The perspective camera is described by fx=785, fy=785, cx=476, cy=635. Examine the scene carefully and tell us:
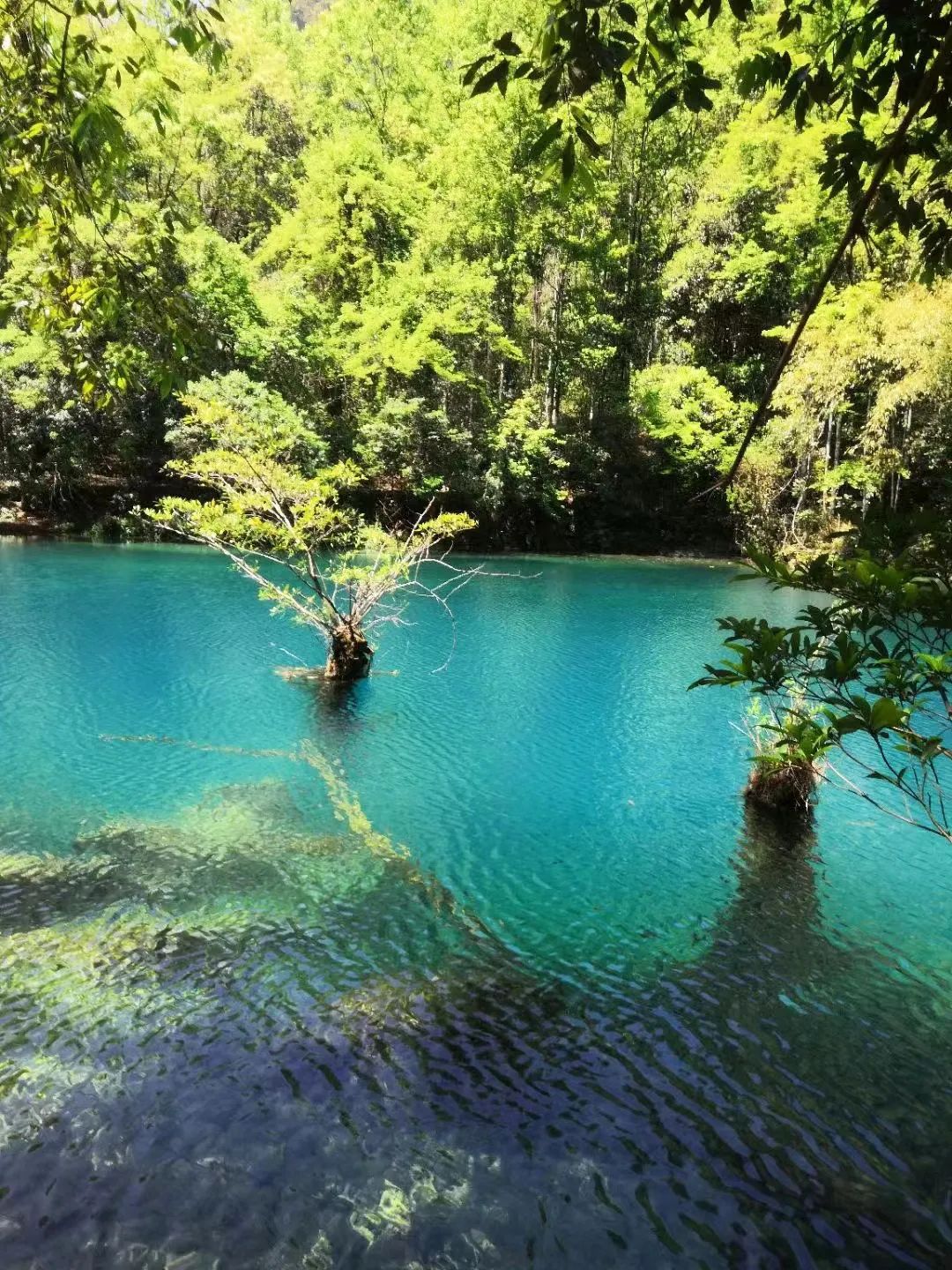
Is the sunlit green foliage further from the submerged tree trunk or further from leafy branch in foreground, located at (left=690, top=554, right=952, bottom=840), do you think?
leafy branch in foreground, located at (left=690, top=554, right=952, bottom=840)

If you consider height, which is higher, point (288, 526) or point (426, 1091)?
point (288, 526)

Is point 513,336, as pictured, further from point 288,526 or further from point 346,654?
point 288,526

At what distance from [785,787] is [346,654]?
238 inches

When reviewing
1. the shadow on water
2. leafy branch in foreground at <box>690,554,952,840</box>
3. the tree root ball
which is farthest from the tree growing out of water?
leafy branch in foreground at <box>690,554,952,840</box>

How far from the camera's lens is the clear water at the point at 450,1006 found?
9.63ft

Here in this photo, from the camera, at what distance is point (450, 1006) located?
13.9 feet

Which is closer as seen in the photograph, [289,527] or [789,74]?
[789,74]

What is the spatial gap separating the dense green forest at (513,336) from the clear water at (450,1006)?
57.2 feet

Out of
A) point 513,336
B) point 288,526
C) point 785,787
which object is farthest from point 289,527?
point 513,336

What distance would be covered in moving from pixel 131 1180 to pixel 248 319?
27.0 m

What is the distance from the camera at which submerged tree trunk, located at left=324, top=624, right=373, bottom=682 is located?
10.8 metres

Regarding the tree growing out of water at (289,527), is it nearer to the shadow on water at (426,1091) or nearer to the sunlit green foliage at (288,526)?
the sunlit green foliage at (288,526)

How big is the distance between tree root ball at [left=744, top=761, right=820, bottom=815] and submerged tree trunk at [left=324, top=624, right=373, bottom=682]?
573cm

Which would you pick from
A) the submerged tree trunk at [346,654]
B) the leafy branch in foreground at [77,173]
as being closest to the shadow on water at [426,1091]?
the leafy branch in foreground at [77,173]
